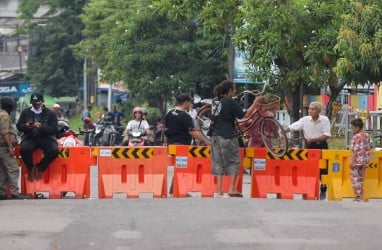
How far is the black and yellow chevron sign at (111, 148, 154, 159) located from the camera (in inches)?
626

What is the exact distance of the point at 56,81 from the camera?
2512 inches

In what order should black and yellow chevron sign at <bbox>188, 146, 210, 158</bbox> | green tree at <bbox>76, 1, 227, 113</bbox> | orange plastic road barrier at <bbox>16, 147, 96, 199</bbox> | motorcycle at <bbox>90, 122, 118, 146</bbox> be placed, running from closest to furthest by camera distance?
black and yellow chevron sign at <bbox>188, 146, 210, 158</bbox> < orange plastic road barrier at <bbox>16, 147, 96, 199</bbox> < motorcycle at <bbox>90, 122, 118, 146</bbox> < green tree at <bbox>76, 1, 227, 113</bbox>

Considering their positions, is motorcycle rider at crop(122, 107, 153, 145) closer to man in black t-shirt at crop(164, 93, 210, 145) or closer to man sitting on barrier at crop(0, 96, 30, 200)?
man in black t-shirt at crop(164, 93, 210, 145)

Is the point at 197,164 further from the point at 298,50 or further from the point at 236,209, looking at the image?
the point at 298,50

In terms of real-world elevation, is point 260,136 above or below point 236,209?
above

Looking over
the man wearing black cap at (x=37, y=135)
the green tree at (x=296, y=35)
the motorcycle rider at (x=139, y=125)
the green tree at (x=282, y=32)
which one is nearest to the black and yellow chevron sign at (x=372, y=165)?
the man wearing black cap at (x=37, y=135)

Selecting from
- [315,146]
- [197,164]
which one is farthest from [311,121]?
[197,164]

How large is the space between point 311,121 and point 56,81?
49.0 metres

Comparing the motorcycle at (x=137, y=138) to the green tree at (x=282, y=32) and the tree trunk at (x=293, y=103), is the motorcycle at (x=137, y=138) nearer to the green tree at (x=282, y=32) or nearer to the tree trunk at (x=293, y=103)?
the green tree at (x=282, y=32)

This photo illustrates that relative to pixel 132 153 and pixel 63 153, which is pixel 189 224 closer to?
pixel 132 153

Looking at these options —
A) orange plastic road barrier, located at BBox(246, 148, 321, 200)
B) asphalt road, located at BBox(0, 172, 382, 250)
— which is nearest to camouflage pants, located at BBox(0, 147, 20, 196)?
asphalt road, located at BBox(0, 172, 382, 250)

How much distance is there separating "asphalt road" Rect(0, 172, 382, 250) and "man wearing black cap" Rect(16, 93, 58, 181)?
1.02m

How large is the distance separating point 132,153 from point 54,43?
47228mm

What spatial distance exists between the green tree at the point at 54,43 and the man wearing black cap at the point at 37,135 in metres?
45.0
